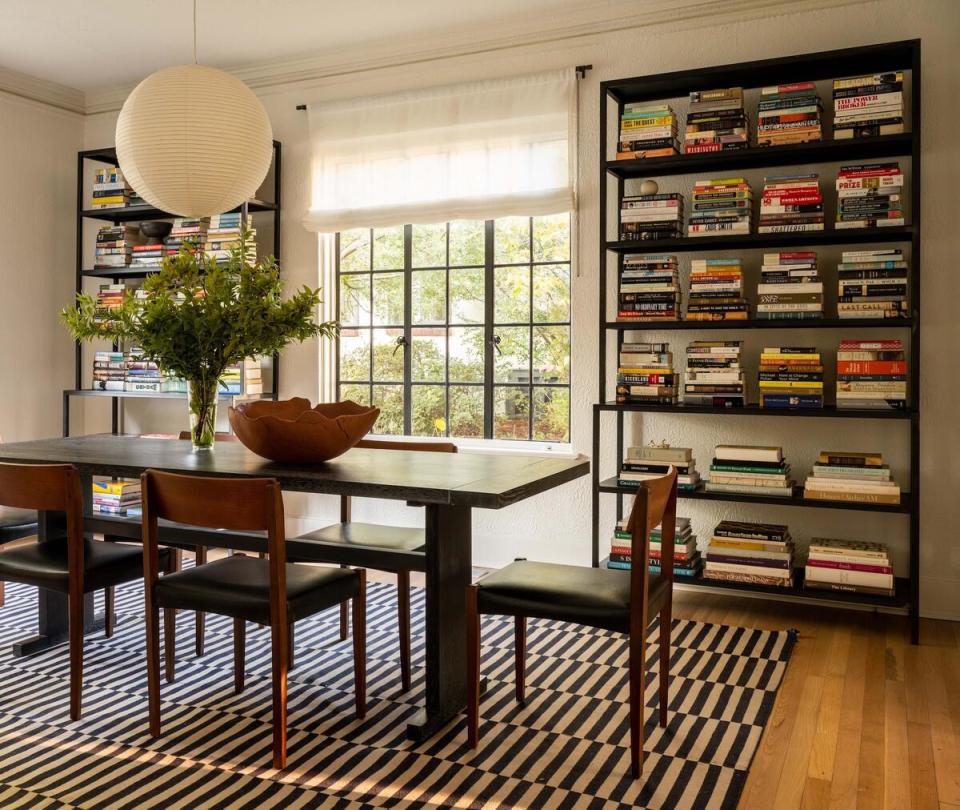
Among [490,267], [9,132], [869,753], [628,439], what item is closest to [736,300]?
[628,439]

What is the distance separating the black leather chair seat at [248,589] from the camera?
7.62 ft

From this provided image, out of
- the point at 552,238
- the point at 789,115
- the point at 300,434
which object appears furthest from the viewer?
the point at 552,238

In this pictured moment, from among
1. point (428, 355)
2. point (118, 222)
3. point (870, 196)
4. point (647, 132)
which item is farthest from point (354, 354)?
point (870, 196)

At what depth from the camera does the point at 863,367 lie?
3564 millimetres

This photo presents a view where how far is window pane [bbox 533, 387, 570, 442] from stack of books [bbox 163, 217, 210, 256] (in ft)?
6.78

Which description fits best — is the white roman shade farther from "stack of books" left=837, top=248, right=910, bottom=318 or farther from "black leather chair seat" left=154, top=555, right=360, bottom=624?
"black leather chair seat" left=154, top=555, right=360, bottom=624

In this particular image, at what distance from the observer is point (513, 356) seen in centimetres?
474

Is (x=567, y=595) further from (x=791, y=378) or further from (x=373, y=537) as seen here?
(x=791, y=378)

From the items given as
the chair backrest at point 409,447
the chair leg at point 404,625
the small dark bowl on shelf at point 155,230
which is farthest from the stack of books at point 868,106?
the small dark bowl on shelf at point 155,230

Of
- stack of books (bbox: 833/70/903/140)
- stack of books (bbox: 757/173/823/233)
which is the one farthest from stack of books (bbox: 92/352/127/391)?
stack of books (bbox: 833/70/903/140)

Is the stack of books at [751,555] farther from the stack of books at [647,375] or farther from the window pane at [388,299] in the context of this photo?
the window pane at [388,299]

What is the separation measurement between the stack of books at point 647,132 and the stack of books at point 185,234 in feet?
7.94

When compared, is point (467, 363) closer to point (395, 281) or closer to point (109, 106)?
point (395, 281)

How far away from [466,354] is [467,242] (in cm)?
61
